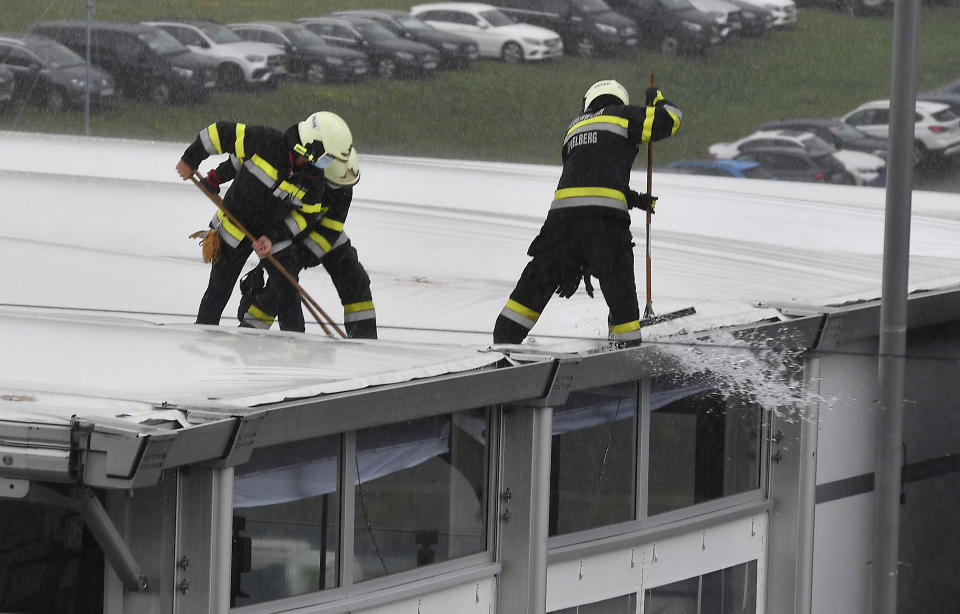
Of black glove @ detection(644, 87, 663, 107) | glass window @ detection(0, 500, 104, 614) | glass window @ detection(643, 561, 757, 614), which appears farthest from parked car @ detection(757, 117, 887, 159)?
glass window @ detection(0, 500, 104, 614)

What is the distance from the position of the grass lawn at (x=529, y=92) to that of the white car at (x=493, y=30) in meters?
0.18

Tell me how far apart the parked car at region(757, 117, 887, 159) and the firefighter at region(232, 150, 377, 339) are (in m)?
10.6

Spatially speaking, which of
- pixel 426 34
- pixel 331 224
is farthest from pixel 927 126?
pixel 331 224

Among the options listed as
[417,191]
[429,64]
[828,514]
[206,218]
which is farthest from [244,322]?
[429,64]

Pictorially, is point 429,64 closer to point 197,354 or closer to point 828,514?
point 828,514

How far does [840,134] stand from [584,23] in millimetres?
3330

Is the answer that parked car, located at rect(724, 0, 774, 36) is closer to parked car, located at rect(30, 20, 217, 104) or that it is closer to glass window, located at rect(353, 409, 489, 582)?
parked car, located at rect(30, 20, 217, 104)

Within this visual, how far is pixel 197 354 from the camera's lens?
5.09 m

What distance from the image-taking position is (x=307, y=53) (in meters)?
16.4

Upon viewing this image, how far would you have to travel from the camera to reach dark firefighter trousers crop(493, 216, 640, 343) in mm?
5727

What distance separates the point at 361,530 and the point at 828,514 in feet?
9.22

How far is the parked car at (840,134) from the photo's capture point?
52.5 feet

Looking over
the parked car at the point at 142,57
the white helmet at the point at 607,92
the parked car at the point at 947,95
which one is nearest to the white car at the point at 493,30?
the parked car at the point at 142,57

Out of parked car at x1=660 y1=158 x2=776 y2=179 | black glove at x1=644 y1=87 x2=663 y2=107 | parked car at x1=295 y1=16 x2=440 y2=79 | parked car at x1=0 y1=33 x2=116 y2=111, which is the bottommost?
black glove at x1=644 y1=87 x2=663 y2=107
